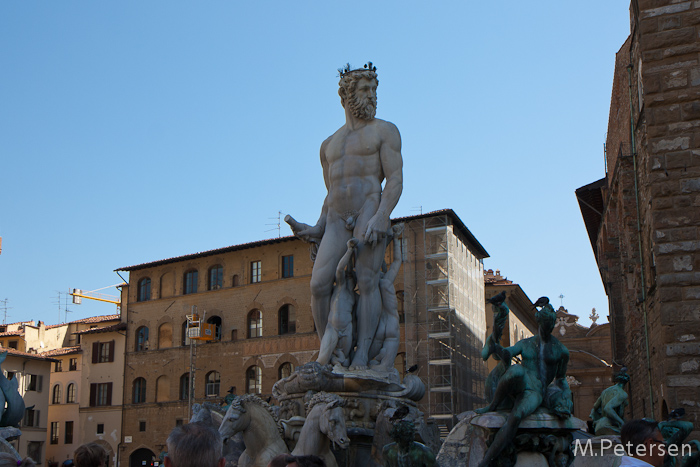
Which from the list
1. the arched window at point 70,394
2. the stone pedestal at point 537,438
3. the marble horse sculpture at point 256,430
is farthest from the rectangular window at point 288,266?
the stone pedestal at point 537,438

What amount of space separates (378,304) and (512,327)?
53.0 meters

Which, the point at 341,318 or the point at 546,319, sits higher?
the point at 341,318

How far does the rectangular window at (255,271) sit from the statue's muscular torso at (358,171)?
4065 cm

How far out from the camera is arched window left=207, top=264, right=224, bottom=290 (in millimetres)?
51094

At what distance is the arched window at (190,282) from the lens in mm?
52281

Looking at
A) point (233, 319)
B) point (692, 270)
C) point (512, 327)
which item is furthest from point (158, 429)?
point (692, 270)

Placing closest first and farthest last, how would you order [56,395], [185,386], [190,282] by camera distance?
[185,386], [190,282], [56,395]

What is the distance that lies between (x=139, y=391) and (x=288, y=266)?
12783 mm

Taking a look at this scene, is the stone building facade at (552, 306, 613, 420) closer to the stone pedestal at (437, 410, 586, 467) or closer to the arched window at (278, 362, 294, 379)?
the arched window at (278, 362, 294, 379)

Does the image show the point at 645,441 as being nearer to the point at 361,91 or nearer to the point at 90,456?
the point at 90,456

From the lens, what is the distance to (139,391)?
169 feet

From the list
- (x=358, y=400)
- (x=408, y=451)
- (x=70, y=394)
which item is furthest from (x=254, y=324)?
(x=408, y=451)

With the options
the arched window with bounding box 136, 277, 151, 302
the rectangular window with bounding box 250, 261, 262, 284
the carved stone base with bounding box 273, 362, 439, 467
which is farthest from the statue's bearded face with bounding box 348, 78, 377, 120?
the arched window with bounding box 136, 277, 151, 302

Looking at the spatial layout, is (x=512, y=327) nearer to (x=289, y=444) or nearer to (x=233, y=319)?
(x=233, y=319)
